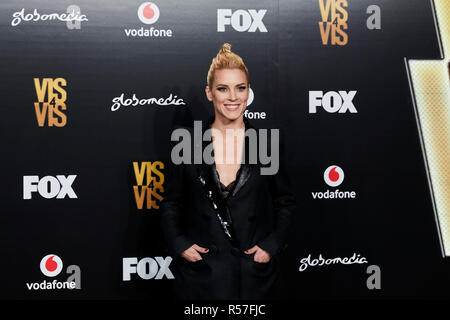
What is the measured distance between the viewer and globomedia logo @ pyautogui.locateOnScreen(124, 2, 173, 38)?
3.30m

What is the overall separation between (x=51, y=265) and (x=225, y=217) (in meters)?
1.32

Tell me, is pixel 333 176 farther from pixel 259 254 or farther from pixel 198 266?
pixel 198 266

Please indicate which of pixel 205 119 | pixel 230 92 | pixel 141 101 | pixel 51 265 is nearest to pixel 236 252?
pixel 230 92

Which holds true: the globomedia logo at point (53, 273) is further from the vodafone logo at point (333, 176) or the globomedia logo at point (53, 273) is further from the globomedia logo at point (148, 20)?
the vodafone logo at point (333, 176)

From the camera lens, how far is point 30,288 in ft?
10.7

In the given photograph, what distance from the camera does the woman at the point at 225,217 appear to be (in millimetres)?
2656

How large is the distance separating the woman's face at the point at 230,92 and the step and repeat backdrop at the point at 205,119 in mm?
609

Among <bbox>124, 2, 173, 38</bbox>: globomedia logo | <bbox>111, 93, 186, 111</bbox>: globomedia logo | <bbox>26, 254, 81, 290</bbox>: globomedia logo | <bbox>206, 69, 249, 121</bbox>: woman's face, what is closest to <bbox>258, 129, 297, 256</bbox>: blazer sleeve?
<bbox>206, 69, 249, 121</bbox>: woman's face

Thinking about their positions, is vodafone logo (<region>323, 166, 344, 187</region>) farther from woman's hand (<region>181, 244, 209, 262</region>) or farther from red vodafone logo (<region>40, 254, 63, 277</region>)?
red vodafone logo (<region>40, 254, 63, 277</region>)

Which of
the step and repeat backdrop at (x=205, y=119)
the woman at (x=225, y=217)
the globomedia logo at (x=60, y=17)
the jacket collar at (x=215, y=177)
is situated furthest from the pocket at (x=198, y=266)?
the globomedia logo at (x=60, y=17)

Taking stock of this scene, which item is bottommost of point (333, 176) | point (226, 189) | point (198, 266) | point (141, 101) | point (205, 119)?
point (198, 266)

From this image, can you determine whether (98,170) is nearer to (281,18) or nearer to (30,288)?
(30,288)

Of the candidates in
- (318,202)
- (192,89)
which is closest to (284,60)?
(192,89)

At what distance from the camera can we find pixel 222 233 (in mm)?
2670
